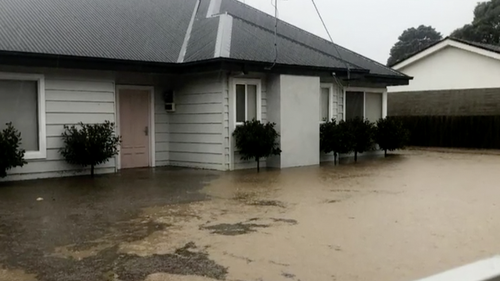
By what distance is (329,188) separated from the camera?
10023mm

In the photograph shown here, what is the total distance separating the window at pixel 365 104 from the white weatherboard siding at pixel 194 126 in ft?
17.8

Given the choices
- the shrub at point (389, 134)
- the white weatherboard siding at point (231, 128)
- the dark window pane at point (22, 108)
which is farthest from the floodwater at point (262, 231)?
the shrub at point (389, 134)

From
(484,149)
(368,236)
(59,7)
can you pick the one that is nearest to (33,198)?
(368,236)

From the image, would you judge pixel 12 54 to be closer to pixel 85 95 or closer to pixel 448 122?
pixel 85 95

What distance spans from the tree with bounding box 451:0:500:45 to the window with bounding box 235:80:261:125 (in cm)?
3187

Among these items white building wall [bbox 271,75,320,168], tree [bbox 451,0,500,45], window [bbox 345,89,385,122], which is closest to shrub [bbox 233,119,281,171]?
white building wall [bbox 271,75,320,168]

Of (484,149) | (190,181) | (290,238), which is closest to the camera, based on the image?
(290,238)

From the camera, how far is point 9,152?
404 inches

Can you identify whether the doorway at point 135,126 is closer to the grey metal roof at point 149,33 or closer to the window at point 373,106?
the grey metal roof at point 149,33

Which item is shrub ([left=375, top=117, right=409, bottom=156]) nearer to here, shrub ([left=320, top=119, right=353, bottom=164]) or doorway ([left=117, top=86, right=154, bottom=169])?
shrub ([left=320, top=119, right=353, bottom=164])

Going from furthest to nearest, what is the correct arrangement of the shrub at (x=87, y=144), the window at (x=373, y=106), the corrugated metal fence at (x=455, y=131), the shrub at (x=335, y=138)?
the corrugated metal fence at (x=455, y=131) → the window at (x=373, y=106) → the shrub at (x=335, y=138) → the shrub at (x=87, y=144)

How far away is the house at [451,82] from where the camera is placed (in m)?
21.9

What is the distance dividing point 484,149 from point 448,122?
6.16ft

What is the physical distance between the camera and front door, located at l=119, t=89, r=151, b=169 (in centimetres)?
1354
